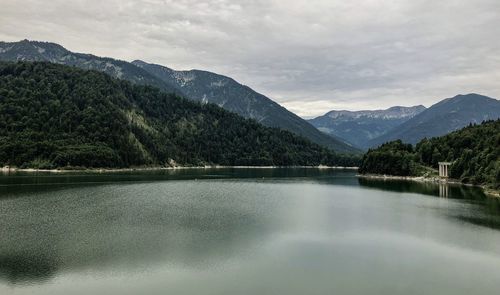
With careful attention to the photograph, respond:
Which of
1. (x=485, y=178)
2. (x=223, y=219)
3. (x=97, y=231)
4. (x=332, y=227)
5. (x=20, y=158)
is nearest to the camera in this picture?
(x=97, y=231)

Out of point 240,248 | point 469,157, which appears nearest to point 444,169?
point 469,157

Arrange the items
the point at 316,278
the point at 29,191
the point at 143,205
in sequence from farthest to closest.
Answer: the point at 29,191 → the point at 143,205 → the point at 316,278

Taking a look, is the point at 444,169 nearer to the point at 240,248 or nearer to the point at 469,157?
the point at 469,157

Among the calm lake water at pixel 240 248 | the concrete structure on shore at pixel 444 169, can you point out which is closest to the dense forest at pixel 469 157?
the concrete structure on shore at pixel 444 169

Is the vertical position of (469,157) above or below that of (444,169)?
above

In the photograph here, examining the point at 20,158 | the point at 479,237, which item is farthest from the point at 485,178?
the point at 20,158

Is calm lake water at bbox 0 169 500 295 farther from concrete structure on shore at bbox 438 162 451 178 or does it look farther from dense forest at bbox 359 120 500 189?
concrete structure on shore at bbox 438 162 451 178

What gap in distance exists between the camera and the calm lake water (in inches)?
1469

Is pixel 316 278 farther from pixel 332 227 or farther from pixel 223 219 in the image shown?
pixel 223 219

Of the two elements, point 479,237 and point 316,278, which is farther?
point 479,237

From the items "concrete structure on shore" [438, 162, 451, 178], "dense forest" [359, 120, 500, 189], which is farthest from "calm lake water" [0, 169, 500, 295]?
"concrete structure on shore" [438, 162, 451, 178]

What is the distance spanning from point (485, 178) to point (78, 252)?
12655 cm

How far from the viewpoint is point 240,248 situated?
165ft

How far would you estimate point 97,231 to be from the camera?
188 feet
